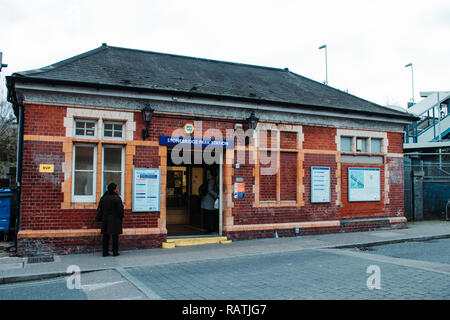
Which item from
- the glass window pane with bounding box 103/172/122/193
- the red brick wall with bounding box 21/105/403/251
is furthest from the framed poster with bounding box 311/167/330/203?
the glass window pane with bounding box 103/172/122/193

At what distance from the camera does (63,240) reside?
10266 mm

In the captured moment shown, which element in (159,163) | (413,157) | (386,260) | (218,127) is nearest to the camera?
(386,260)

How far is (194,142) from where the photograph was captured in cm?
1177

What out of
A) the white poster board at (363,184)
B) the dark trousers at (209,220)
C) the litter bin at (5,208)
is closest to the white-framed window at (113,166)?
the litter bin at (5,208)

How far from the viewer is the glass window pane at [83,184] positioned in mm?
10742

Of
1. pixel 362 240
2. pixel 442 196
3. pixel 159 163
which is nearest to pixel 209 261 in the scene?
pixel 159 163

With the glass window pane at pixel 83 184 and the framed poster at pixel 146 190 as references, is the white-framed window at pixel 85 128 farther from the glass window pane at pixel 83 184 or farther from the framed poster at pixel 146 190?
the framed poster at pixel 146 190

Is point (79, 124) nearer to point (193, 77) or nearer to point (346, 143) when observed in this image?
point (193, 77)

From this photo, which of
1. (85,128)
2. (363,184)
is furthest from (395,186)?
(85,128)

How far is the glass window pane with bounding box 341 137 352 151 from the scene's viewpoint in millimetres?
14516

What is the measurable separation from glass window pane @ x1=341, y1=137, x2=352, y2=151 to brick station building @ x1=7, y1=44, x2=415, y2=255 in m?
0.05

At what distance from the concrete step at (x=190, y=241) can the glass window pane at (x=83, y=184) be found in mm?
2557
